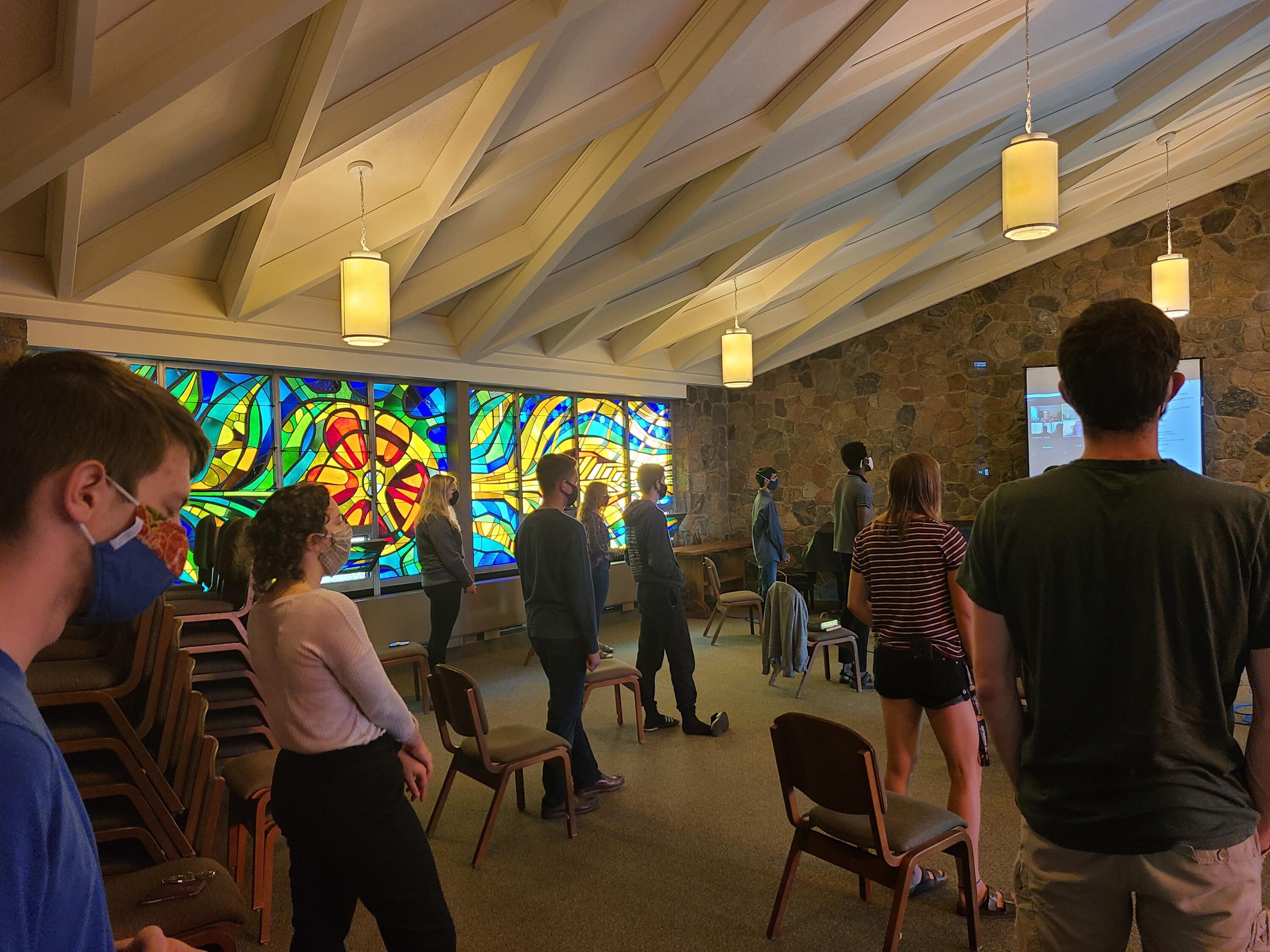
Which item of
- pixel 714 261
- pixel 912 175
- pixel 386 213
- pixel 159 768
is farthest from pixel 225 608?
pixel 912 175

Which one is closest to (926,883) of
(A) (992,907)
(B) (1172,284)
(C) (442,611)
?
(A) (992,907)

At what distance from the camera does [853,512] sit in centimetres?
549

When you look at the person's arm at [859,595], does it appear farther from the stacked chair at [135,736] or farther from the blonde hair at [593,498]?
the blonde hair at [593,498]

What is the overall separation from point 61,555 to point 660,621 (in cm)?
386

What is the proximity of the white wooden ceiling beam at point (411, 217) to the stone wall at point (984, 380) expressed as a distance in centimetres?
539

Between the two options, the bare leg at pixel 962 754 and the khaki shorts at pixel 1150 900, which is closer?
the khaki shorts at pixel 1150 900

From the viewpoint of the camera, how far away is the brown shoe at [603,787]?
3.72 m

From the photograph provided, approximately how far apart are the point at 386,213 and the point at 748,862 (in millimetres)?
3620

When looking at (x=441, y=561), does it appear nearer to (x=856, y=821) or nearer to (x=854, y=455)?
(x=854, y=455)

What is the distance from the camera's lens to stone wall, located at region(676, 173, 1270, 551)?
763 cm

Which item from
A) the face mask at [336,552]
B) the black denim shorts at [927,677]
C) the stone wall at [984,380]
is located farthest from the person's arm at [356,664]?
the stone wall at [984,380]

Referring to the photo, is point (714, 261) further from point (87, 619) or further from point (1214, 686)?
point (87, 619)

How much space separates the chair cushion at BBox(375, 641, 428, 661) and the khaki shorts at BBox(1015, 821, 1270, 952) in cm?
404

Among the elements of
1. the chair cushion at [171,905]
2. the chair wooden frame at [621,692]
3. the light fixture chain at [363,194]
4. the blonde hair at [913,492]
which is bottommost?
the chair wooden frame at [621,692]
